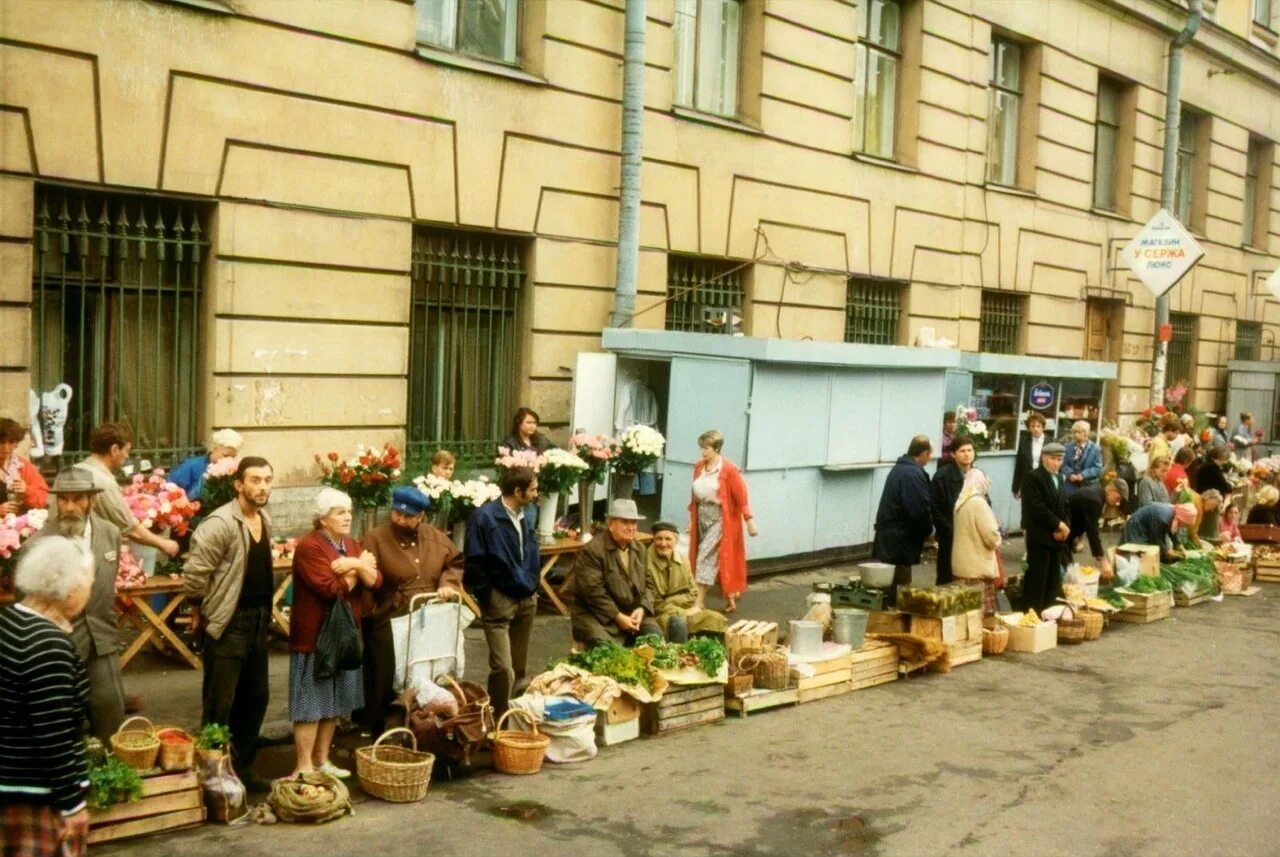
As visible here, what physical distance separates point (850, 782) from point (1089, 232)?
695 inches

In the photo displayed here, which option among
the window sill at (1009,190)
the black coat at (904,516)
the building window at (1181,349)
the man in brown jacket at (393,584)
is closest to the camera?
the man in brown jacket at (393,584)

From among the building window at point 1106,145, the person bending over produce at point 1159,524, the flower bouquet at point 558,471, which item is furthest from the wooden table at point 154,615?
the building window at point 1106,145

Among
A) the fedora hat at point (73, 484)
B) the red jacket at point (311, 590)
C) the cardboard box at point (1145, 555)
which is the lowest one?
the cardboard box at point (1145, 555)

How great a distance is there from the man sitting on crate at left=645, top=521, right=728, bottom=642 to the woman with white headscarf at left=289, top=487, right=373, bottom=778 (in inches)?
123

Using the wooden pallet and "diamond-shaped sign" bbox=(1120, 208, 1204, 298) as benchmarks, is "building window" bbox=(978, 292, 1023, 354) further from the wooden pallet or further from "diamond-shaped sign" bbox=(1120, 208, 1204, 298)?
the wooden pallet

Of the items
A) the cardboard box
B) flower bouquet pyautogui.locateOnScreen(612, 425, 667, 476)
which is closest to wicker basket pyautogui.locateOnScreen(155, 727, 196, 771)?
flower bouquet pyautogui.locateOnScreen(612, 425, 667, 476)

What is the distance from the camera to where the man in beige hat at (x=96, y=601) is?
714 cm

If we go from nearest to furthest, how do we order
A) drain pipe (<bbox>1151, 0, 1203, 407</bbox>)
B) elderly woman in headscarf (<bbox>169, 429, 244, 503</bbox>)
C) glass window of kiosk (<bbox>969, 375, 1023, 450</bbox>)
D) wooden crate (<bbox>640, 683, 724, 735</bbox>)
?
Answer: wooden crate (<bbox>640, 683, 724, 735</bbox>) < elderly woman in headscarf (<bbox>169, 429, 244, 503</bbox>) < glass window of kiosk (<bbox>969, 375, 1023, 450</bbox>) < drain pipe (<bbox>1151, 0, 1203, 407</bbox>)

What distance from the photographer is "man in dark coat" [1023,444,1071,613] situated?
41.8 ft

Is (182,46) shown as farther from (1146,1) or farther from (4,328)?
(1146,1)

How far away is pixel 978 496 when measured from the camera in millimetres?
12438

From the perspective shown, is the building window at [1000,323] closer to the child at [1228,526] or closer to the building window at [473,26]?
the child at [1228,526]

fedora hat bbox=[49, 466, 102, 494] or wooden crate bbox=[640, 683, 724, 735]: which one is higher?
fedora hat bbox=[49, 466, 102, 494]

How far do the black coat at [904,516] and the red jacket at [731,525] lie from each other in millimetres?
1280
